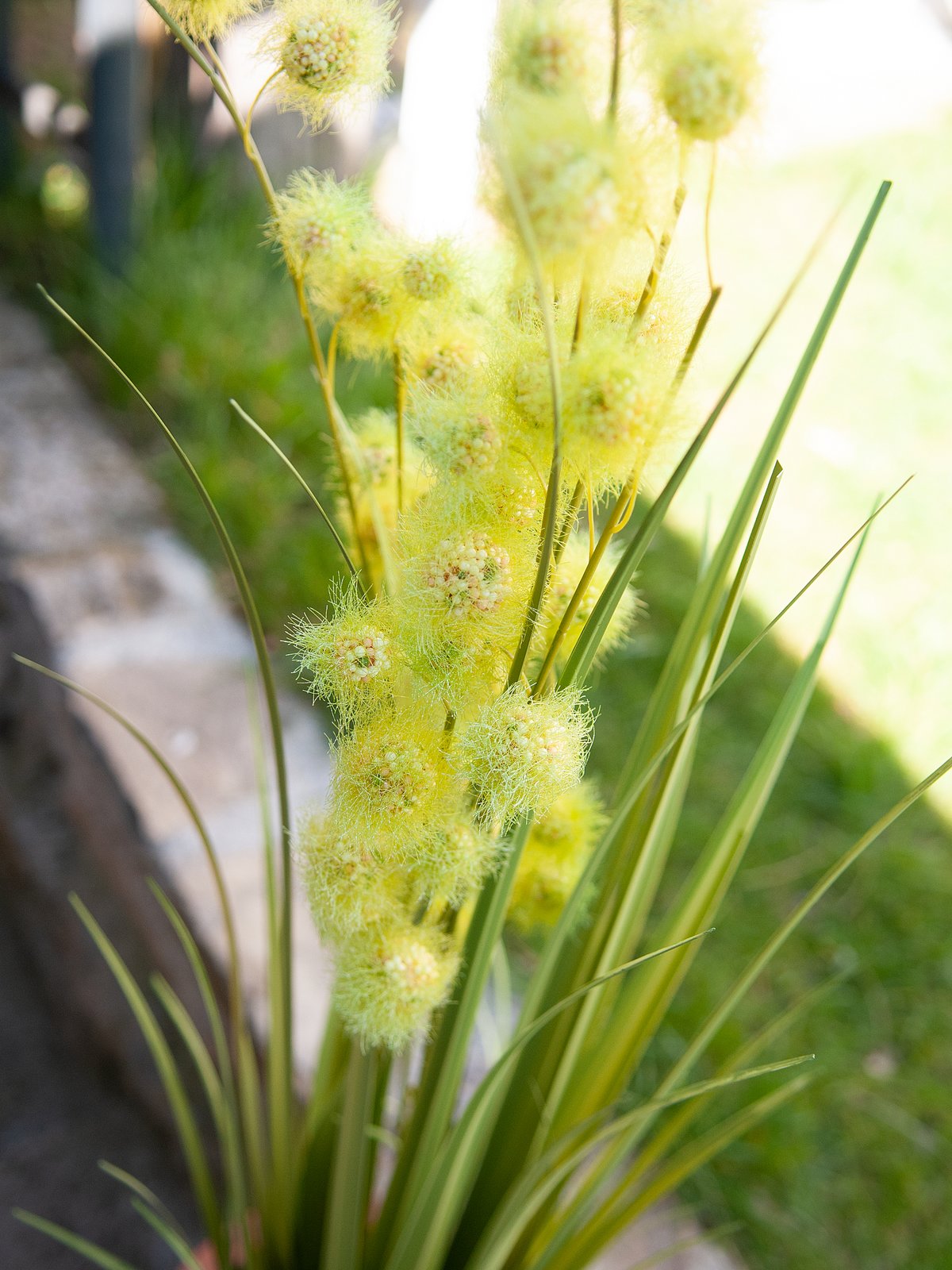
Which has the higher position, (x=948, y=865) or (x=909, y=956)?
(x=948, y=865)

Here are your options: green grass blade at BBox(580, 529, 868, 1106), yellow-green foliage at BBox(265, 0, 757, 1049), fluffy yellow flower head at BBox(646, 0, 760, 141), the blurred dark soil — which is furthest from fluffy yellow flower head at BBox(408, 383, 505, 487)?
the blurred dark soil

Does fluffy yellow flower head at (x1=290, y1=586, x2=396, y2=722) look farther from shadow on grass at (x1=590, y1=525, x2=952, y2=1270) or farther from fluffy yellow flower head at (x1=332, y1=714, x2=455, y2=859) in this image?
shadow on grass at (x1=590, y1=525, x2=952, y2=1270)

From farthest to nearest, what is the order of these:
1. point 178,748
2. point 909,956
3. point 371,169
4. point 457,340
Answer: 1. point 371,169
2. point 909,956
3. point 178,748
4. point 457,340

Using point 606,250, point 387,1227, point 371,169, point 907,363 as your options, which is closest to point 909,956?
point 387,1227

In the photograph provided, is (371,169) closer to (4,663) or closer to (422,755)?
(4,663)

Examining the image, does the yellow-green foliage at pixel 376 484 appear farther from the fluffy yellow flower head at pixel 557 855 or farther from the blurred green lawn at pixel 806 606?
the blurred green lawn at pixel 806 606

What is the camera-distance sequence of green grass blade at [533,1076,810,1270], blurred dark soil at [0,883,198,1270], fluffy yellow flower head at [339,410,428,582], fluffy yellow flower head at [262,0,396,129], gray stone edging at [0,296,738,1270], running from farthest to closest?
blurred dark soil at [0,883,198,1270] < gray stone edging at [0,296,738,1270] < green grass blade at [533,1076,810,1270] < fluffy yellow flower head at [339,410,428,582] < fluffy yellow flower head at [262,0,396,129]

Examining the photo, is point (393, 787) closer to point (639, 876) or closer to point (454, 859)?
point (454, 859)

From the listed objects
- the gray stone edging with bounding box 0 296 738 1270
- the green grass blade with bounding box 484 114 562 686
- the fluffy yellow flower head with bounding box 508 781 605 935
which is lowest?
the fluffy yellow flower head with bounding box 508 781 605 935
